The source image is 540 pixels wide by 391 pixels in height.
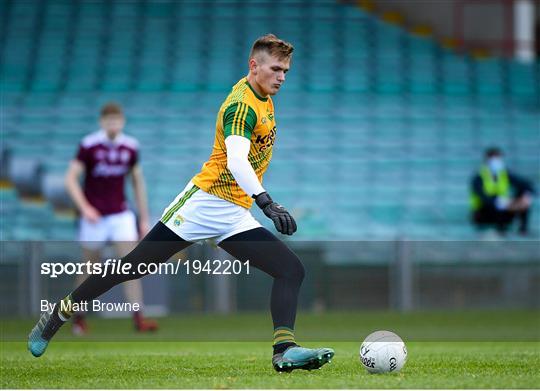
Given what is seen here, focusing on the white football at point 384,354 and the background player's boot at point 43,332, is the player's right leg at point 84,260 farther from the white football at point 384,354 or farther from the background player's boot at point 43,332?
the white football at point 384,354

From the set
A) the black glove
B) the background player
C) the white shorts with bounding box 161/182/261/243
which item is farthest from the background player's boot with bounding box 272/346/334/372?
the background player

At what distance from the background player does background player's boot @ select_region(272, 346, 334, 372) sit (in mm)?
4628

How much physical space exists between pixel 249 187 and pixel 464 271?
7915 millimetres

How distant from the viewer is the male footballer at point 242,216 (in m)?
6.59

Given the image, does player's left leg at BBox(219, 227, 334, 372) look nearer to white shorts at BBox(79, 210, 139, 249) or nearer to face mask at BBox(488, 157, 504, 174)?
white shorts at BBox(79, 210, 139, 249)

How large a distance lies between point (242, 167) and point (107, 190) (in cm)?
526

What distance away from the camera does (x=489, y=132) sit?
67.5 ft

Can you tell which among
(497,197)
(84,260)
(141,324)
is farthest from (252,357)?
(497,197)

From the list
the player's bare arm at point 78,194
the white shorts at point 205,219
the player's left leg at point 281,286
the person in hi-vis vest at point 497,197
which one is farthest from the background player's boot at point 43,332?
the person in hi-vis vest at point 497,197

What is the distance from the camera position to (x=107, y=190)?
11.5m

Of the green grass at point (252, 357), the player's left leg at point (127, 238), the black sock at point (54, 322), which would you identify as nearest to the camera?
the green grass at point (252, 357)

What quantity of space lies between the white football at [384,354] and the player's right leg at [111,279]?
1246 mm

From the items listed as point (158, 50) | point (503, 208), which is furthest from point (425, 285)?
point (158, 50)

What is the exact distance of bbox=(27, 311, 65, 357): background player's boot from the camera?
7.17 metres
